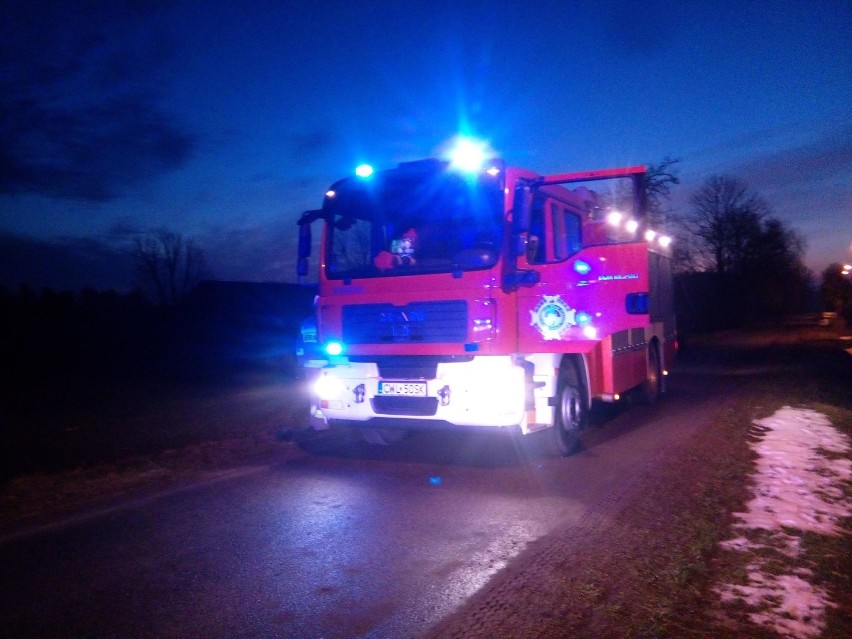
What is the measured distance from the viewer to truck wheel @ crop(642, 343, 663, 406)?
12367mm

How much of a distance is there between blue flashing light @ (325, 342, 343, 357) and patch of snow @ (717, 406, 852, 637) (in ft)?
15.0

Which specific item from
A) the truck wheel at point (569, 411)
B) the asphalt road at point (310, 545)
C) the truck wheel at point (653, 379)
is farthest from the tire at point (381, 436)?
the truck wheel at point (653, 379)

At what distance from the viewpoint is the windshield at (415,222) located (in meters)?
7.88

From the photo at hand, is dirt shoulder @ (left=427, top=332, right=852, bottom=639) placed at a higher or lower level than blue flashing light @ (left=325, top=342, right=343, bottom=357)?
lower

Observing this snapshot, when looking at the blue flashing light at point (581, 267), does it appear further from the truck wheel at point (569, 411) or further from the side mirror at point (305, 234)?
the side mirror at point (305, 234)

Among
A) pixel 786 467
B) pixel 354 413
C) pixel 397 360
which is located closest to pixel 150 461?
pixel 354 413

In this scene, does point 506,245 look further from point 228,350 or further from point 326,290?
point 228,350

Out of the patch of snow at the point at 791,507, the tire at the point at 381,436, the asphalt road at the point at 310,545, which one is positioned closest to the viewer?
the patch of snow at the point at 791,507

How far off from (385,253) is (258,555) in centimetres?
403

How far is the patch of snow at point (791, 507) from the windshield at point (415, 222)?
141 inches

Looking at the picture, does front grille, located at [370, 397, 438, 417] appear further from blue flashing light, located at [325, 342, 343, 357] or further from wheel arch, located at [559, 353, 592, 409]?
→ wheel arch, located at [559, 353, 592, 409]

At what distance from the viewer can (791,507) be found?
245 inches

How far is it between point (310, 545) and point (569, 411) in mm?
4069

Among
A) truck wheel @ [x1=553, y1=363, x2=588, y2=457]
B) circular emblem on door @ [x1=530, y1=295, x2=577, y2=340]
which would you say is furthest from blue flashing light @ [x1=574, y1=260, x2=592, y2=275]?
truck wheel @ [x1=553, y1=363, x2=588, y2=457]
